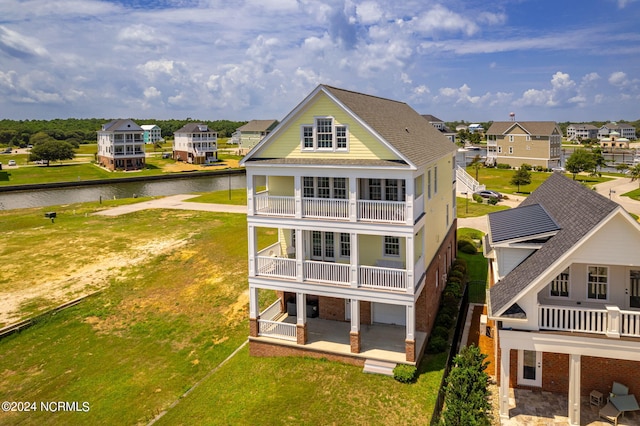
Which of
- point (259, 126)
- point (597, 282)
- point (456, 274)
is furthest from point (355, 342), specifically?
point (259, 126)

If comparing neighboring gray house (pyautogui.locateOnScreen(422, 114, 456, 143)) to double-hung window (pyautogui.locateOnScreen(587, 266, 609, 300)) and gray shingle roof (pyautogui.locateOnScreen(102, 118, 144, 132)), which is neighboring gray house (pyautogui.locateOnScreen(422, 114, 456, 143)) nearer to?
gray shingle roof (pyautogui.locateOnScreen(102, 118, 144, 132))

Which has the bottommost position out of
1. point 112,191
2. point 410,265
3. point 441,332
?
point 441,332

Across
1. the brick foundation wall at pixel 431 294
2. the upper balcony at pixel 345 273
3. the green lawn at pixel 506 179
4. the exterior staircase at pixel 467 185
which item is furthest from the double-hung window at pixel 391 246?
the green lawn at pixel 506 179

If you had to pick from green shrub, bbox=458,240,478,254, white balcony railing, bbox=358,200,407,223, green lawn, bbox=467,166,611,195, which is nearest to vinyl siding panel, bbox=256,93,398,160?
white balcony railing, bbox=358,200,407,223

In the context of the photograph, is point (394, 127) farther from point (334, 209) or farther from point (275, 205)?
point (275, 205)

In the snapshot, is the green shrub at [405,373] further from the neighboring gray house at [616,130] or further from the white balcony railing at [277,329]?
the neighboring gray house at [616,130]

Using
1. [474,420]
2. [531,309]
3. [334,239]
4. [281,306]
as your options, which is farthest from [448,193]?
[474,420]
